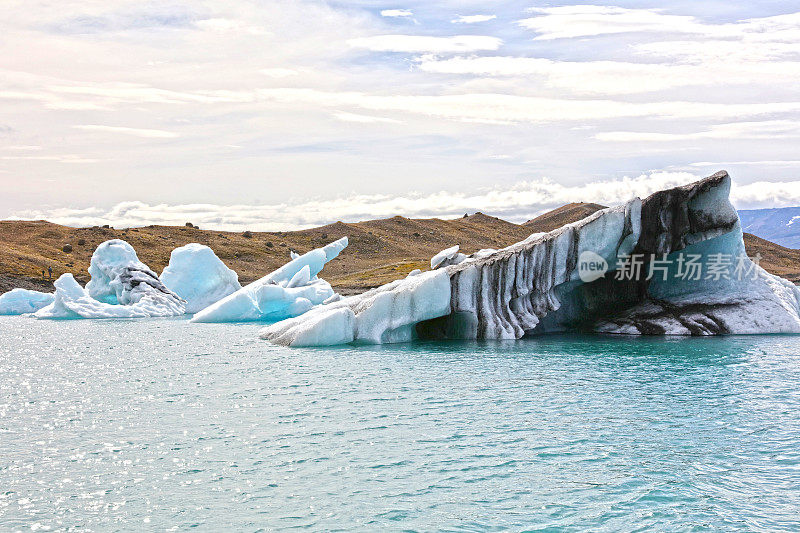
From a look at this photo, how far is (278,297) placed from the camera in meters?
42.9

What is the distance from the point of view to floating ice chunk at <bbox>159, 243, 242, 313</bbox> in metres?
53.3

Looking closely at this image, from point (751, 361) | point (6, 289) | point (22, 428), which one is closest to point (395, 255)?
point (6, 289)

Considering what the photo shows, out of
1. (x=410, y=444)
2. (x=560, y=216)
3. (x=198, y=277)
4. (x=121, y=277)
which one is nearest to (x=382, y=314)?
(x=410, y=444)

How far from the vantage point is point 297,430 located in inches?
567

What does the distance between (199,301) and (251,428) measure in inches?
1631

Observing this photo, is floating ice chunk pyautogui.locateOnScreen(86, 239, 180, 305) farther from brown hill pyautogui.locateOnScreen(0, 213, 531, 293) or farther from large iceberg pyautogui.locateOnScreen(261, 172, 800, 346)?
large iceberg pyautogui.locateOnScreen(261, 172, 800, 346)

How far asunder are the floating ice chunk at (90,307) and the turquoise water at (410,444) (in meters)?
27.5

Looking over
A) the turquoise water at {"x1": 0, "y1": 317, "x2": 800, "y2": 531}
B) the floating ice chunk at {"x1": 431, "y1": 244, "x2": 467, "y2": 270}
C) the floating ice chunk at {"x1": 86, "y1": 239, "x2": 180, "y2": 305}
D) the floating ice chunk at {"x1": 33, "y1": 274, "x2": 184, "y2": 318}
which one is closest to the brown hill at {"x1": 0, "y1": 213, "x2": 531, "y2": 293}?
the floating ice chunk at {"x1": 86, "y1": 239, "x2": 180, "y2": 305}

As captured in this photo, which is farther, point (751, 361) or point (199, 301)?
point (199, 301)

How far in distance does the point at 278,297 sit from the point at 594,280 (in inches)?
763

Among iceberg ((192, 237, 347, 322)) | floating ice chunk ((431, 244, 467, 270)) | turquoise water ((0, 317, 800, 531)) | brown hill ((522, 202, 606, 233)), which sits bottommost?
turquoise water ((0, 317, 800, 531))

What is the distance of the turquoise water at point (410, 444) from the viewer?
991 cm

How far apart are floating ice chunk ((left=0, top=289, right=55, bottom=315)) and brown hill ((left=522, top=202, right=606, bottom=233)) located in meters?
105

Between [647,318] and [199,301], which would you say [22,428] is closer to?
[647,318]
